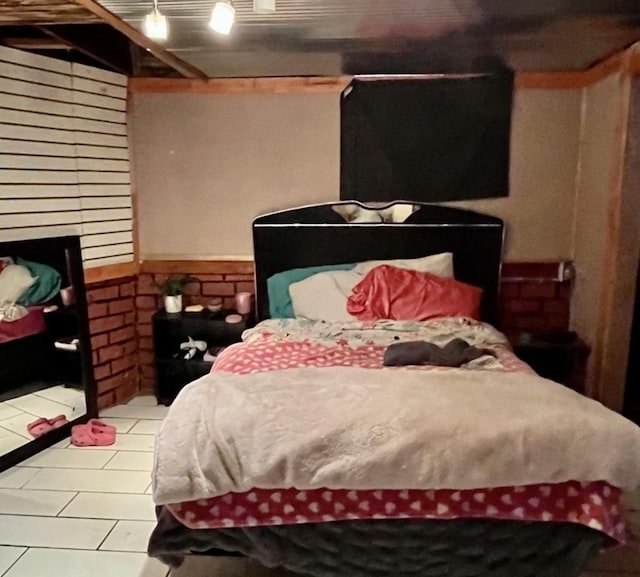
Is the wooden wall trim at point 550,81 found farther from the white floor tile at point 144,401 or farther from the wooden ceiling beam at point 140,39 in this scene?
the white floor tile at point 144,401

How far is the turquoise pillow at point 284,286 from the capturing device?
368cm

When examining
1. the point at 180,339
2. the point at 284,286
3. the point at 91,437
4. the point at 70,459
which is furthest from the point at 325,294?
the point at 70,459

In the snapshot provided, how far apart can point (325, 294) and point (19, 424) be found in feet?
5.69

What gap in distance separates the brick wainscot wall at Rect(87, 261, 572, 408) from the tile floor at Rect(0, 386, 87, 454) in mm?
288

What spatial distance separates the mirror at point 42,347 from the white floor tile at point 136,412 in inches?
7.1

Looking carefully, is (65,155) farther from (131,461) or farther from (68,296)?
(131,461)

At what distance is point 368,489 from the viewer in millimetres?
1894

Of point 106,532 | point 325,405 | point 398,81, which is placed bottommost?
point 106,532

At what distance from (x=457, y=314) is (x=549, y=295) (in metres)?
0.91

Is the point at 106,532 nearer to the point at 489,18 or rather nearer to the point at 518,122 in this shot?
the point at 489,18

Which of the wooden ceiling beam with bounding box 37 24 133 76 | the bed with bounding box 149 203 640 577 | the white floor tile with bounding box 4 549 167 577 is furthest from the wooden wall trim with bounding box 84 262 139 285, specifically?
the bed with bounding box 149 203 640 577

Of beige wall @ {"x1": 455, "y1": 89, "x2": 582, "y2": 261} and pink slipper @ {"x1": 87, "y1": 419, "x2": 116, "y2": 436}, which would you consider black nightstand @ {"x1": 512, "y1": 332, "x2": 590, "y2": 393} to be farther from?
pink slipper @ {"x1": 87, "y1": 419, "x2": 116, "y2": 436}

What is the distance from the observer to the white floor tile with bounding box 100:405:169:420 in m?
3.73

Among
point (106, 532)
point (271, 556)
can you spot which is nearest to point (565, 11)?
point (271, 556)
